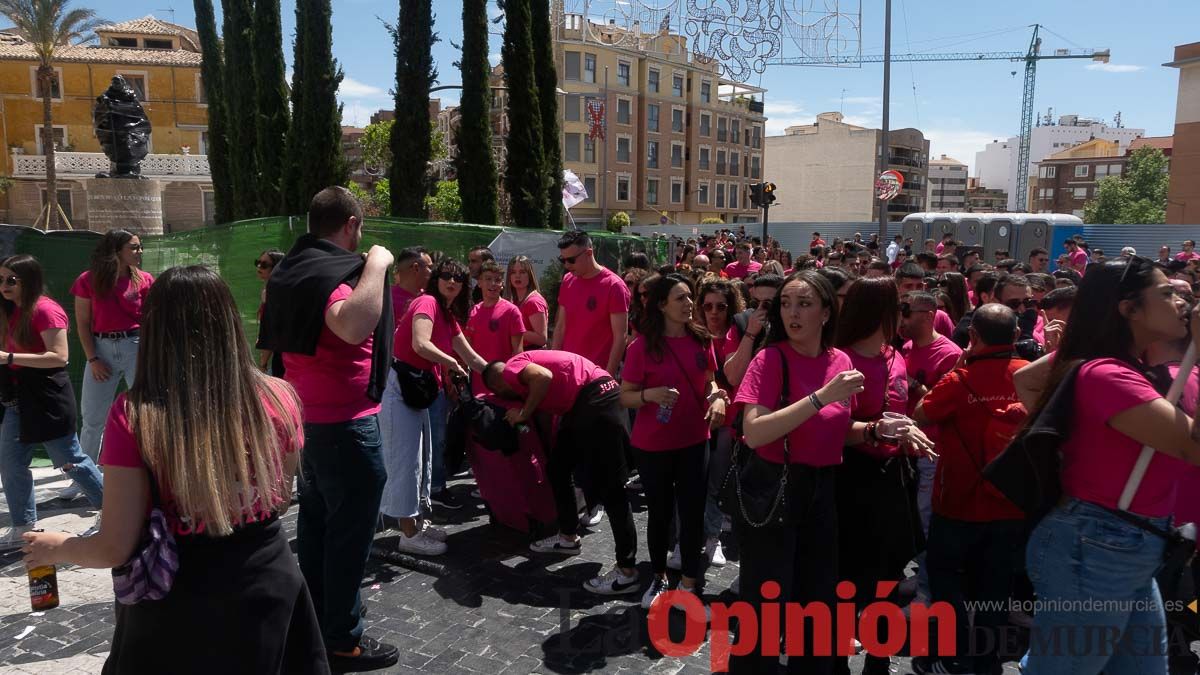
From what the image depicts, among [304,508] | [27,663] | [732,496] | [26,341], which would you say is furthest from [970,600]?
[26,341]

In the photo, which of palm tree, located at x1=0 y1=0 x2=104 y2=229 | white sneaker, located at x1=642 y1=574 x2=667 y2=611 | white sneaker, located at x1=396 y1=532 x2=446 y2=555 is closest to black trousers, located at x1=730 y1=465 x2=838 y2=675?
white sneaker, located at x1=642 y1=574 x2=667 y2=611

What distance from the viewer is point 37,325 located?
190 inches

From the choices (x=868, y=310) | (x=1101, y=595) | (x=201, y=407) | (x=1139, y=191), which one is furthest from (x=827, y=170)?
(x=201, y=407)

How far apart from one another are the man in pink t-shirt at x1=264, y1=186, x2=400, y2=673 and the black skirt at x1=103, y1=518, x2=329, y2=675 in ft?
3.89

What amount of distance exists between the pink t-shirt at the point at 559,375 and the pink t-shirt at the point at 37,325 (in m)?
2.83

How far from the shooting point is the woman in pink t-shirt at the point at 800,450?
3053 millimetres

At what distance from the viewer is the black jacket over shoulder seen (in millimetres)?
3219

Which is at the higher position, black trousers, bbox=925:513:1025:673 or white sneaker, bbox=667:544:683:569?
black trousers, bbox=925:513:1025:673

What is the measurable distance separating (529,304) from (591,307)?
2.07ft

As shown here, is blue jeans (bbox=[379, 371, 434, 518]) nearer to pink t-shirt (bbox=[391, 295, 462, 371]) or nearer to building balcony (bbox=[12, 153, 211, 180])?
pink t-shirt (bbox=[391, 295, 462, 371])

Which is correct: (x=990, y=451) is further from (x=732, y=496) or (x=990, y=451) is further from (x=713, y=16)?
(x=713, y=16)

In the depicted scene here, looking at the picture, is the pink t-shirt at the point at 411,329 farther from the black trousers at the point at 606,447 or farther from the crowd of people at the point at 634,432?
the black trousers at the point at 606,447

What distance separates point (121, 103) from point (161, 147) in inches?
1525

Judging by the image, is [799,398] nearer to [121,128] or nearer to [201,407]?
[201,407]
